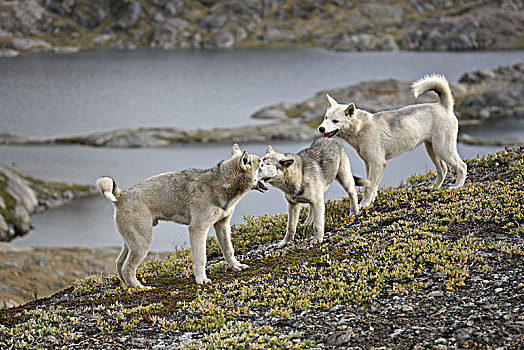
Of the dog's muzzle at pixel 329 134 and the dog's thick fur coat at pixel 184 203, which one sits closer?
the dog's thick fur coat at pixel 184 203

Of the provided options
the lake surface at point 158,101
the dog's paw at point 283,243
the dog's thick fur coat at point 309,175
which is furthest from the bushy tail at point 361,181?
the lake surface at point 158,101

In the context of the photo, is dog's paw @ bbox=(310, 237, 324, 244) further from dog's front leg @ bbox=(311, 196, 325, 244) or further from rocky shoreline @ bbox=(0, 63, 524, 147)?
rocky shoreline @ bbox=(0, 63, 524, 147)

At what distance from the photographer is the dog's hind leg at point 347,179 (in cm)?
1688

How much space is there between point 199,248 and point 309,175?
3812mm

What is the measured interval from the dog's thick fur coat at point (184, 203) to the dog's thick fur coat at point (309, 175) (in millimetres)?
774

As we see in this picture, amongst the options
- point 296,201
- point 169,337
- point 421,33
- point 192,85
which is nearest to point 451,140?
point 296,201

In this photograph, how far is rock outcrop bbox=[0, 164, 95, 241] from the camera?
46375 millimetres

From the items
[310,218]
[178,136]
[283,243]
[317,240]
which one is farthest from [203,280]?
[178,136]

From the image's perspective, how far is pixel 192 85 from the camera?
117812 millimetres

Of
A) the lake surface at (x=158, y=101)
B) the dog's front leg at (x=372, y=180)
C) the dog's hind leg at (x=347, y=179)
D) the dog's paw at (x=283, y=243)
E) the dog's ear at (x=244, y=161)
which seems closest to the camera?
the dog's ear at (x=244, y=161)

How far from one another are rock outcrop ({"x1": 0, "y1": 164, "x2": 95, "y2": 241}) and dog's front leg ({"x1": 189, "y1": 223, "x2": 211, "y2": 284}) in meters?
35.4

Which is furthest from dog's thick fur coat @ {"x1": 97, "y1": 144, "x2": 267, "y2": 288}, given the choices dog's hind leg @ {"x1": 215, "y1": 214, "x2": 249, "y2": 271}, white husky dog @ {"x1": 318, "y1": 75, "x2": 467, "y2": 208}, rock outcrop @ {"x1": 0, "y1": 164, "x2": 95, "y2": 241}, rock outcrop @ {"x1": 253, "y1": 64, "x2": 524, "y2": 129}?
rock outcrop @ {"x1": 253, "y1": 64, "x2": 524, "y2": 129}

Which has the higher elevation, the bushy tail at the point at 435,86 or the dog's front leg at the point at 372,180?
the bushy tail at the point at 435,86

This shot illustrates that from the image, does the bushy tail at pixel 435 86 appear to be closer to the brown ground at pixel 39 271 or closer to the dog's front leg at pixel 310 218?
the dog's front leg at pixel 310 218
